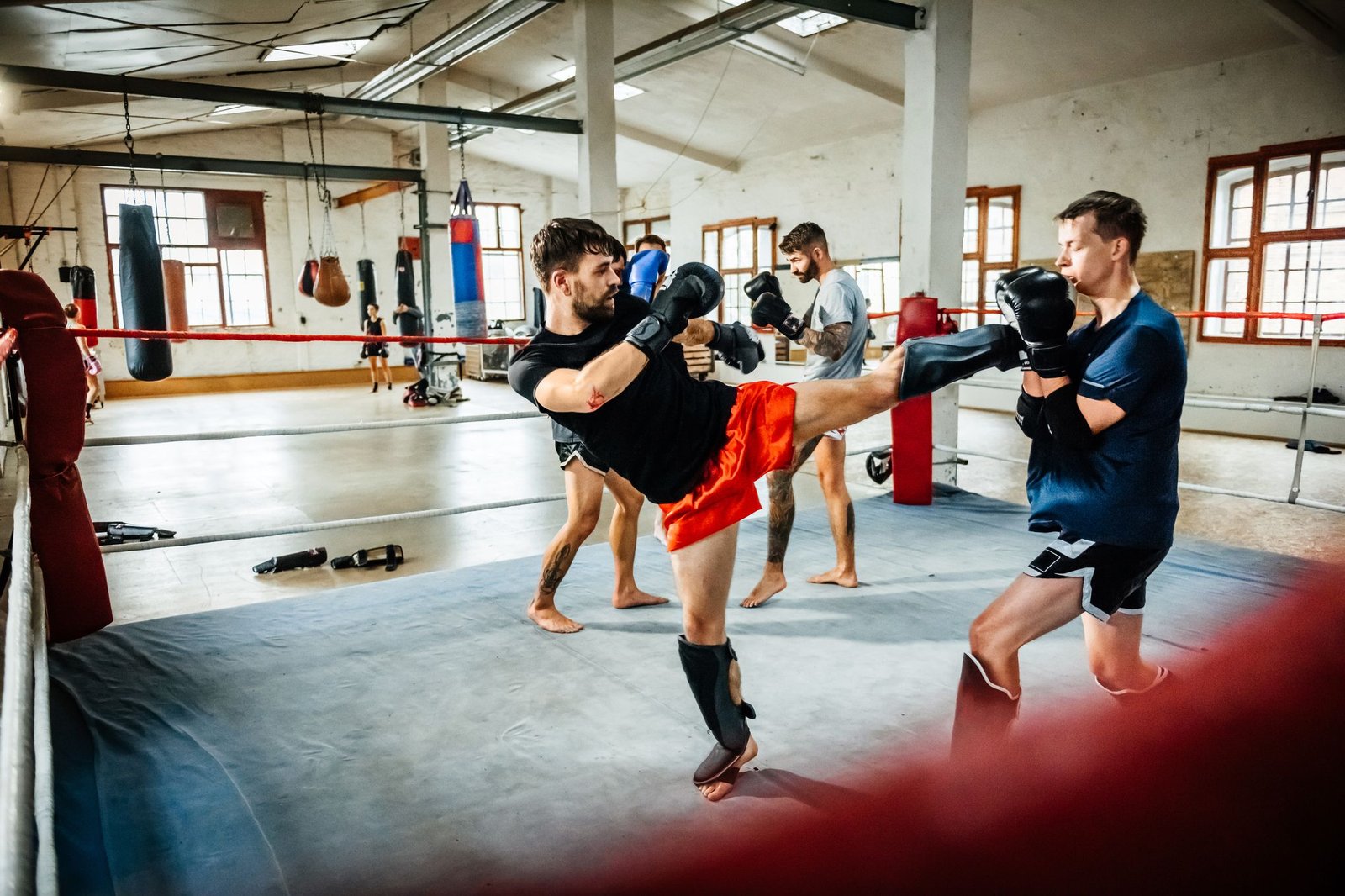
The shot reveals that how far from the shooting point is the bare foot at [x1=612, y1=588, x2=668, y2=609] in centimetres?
304

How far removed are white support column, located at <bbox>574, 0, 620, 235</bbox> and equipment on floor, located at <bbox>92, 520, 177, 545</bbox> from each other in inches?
149

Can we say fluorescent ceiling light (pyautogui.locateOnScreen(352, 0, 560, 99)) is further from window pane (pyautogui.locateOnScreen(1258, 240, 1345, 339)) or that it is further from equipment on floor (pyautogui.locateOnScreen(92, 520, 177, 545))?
window pane (pyautogui.locateOnScreen(1258, 240, 1345, 339))

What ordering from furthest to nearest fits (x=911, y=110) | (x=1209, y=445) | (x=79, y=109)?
(x=79, y=109), (x=1209, y=445), (x=911, y=110)

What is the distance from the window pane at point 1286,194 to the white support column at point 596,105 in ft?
18.9

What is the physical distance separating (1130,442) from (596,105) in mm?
5898

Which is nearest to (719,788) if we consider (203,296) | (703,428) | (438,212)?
(703,428)

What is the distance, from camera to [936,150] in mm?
4629

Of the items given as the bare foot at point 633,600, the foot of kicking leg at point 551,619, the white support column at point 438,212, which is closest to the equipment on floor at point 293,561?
→ the foot of kicking leg at point 551,619

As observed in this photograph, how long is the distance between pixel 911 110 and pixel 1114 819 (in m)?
4.08

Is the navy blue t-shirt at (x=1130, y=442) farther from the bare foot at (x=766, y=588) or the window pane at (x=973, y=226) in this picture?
the window pane at (x=973, y=226)

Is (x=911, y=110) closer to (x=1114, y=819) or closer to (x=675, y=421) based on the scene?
(x=675, y=421)

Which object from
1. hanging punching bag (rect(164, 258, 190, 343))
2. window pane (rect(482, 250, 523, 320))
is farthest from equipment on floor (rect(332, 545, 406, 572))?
window pane (rect(482, 250, 523, 320))

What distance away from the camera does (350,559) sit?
13.2 ft

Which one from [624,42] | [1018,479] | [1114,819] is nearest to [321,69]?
[624,42]
